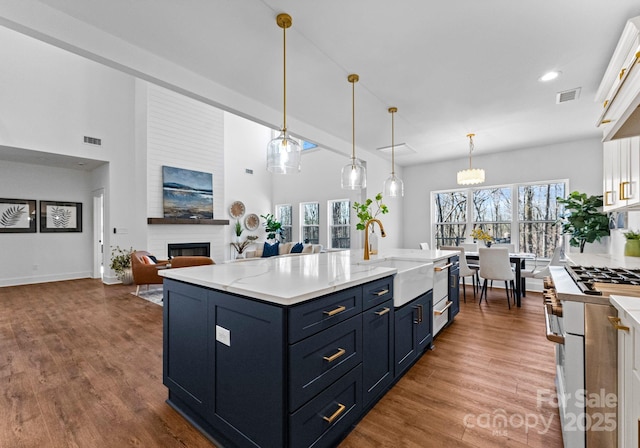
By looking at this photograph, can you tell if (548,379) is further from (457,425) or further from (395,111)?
(395,111)

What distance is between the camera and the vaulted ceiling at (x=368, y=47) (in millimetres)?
2094

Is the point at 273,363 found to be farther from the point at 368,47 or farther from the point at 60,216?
the point at 60,216

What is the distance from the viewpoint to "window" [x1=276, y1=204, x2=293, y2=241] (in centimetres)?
873

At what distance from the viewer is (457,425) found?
1.78 m

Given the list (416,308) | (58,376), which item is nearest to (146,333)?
(58,376)

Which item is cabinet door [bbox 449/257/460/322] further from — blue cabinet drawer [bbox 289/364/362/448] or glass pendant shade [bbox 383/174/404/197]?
blue cabinet drawer [bbox 289/364/362/448]

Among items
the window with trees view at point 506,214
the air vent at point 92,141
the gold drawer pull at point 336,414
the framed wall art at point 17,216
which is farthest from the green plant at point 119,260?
the window with trees view at point 506,214

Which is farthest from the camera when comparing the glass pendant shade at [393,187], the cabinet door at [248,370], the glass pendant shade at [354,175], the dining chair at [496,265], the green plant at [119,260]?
the green plant at [119,260]

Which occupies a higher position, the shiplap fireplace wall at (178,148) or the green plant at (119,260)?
the shiplap fireplace wall at (178,148)

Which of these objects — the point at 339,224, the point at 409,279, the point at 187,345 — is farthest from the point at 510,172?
the point at 187,345

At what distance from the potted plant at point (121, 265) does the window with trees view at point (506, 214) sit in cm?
684

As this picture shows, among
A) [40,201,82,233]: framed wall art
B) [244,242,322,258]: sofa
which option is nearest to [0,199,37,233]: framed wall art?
[40,201,82,233]: framed wall art

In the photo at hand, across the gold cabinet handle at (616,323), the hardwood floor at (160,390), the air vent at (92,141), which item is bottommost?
the hardwood floor at (160,390)

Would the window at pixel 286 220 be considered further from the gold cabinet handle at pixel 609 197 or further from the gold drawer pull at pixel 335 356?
the gold drawer pull at pixel 335 356
